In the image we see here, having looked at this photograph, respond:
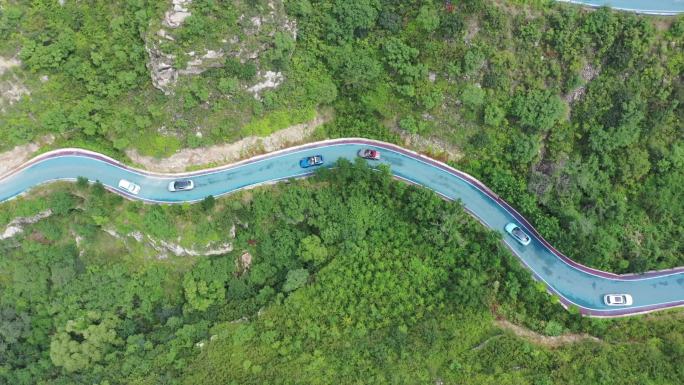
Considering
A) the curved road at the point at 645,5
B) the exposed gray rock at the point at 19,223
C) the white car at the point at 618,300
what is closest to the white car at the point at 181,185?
the exposed gray rock at the point at 19,223

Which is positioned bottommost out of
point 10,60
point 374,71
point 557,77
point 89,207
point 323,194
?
point 89,207

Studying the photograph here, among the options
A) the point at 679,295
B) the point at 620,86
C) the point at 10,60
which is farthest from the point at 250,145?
the point at 679,295

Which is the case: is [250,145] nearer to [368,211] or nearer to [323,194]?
[323,194]

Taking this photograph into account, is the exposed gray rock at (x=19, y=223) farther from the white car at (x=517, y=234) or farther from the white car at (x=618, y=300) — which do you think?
the white car at (x=618, y=300)

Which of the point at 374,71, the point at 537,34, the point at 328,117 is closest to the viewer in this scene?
the point at 537,34

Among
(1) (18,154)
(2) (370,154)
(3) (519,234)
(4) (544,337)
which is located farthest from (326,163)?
(1) (18,154)

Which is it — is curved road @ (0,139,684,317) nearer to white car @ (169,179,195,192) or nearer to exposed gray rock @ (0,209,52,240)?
white car @ (169,179,195,192)

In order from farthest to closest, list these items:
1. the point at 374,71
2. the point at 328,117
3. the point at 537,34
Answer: the point at 328,117, the point at 374,71, the point at 537,34

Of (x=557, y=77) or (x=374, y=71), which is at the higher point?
(x=557, y=77)
